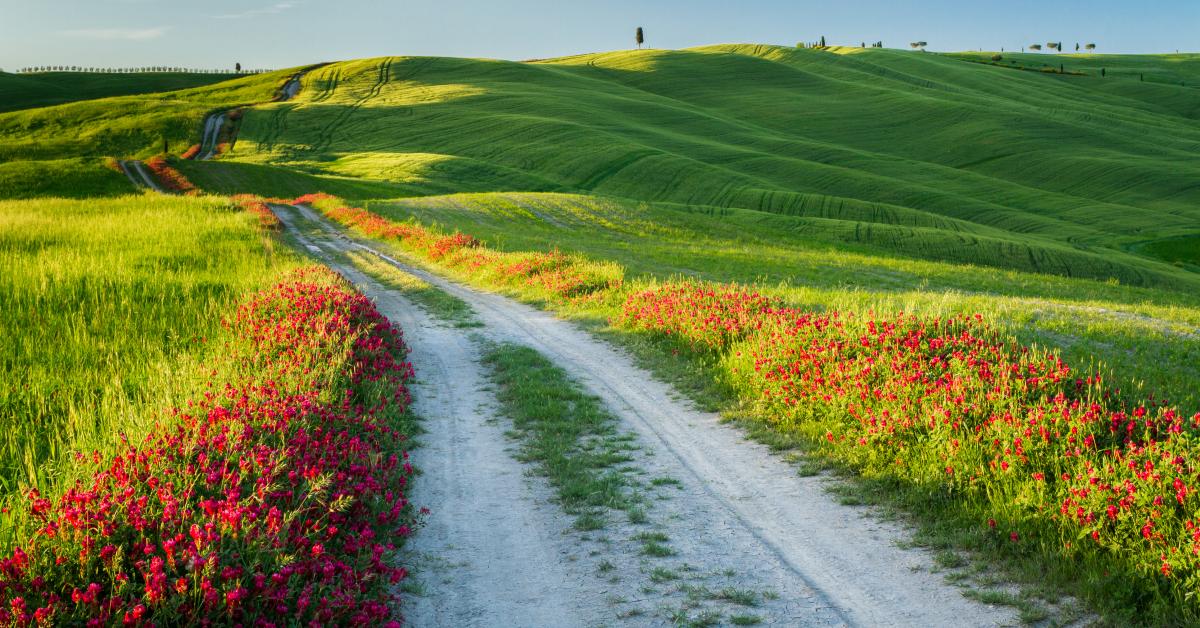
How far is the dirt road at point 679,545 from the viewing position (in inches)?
225

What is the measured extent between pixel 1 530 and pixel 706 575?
483cm

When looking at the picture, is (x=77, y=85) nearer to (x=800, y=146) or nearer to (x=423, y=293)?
(x=800, y=146)

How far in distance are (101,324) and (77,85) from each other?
619 ft

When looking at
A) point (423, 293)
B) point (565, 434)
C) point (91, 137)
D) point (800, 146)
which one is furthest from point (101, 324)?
point (91, 137)

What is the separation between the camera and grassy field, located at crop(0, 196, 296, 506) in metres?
7.21

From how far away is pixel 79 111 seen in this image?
102312 mm

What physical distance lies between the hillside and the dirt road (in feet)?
138

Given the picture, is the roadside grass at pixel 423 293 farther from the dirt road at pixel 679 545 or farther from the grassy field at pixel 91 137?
Result: the grassy field at pixel 91 137

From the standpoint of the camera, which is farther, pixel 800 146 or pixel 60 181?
pixel 800 146

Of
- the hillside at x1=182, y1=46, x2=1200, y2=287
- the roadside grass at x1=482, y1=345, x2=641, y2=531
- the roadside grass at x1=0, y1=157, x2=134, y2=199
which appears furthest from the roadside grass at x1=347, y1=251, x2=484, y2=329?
the roadside grass at x1=0, y1=157, x2=134, y2=199

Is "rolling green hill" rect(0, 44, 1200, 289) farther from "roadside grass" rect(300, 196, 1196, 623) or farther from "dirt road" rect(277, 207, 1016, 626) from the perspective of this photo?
"dirt road" rect(277, 207, 1016, 626)

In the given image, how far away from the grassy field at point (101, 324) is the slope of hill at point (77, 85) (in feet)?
495

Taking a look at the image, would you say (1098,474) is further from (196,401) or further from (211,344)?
(211,344)

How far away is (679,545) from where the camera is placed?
6758 mm
